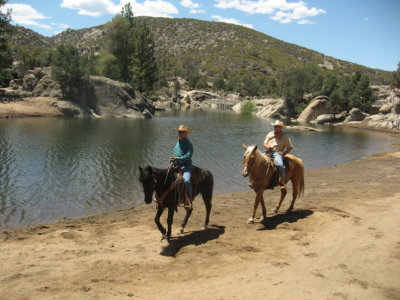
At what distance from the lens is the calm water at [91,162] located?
1474 centimetres

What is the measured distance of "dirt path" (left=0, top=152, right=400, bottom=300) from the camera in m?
6.57

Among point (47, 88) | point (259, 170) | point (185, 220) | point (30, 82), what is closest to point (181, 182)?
point (185, 220)

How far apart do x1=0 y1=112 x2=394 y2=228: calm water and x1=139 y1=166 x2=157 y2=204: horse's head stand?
256 inches

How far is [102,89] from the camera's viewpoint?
193 feet

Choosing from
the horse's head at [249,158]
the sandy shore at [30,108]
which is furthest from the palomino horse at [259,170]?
the sandy shore at [30,108]

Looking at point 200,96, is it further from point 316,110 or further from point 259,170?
point 259,170

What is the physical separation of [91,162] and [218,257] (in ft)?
54.3

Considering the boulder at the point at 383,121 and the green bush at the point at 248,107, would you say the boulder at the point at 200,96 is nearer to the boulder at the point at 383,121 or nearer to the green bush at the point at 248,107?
the green bush at the point at 248,107

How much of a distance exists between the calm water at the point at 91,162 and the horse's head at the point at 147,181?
21.3 ft

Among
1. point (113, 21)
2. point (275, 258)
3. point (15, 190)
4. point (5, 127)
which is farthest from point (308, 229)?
point (113, 21)

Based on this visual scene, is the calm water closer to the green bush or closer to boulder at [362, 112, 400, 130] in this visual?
boulder at [362, 112, 400, 130]

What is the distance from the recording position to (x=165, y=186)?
359 inches

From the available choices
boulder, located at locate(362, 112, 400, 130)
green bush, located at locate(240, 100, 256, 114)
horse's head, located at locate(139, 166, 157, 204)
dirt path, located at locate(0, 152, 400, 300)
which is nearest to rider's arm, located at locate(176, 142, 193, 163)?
horse's head, located at locate(139, 166, 157, 204)

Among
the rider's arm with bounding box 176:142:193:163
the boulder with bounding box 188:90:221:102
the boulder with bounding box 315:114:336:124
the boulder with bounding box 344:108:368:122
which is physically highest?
the boulder with bounding box 188:90:221:102
